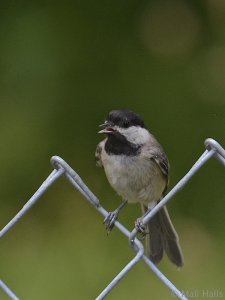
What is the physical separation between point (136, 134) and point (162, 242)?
→ 321 millimetres

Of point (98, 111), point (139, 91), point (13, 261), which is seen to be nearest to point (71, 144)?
point (98, 111)

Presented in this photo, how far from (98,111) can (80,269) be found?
2.03 ft

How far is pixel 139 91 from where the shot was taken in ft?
8.91

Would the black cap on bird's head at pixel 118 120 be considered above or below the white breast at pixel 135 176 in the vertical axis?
above

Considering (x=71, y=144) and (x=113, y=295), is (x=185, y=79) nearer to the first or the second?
(x=71, y=144)

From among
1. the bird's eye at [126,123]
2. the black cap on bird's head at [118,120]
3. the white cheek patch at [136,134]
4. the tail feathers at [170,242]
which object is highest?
the black cap on bird's head at [118,120]

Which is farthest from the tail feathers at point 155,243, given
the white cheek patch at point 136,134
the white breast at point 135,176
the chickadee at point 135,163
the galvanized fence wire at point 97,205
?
the galvanized fence wire at point 97,205

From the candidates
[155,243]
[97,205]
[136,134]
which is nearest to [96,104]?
[136,134]

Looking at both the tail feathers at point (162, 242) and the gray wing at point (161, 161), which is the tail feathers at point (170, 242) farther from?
the gray wing at point (161, 161)

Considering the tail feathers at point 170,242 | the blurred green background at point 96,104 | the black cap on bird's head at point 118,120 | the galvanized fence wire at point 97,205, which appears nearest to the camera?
the galvanized fence wire at point 97,205

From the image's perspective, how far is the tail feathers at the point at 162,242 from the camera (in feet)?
5.98

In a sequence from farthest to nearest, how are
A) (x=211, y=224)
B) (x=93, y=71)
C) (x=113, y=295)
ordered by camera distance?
1. (x=93, y=71)
2. (x=211, y=224)
3. (x=113, y=295)

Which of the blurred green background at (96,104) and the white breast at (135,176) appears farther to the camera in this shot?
the blurred green background at (96,104)

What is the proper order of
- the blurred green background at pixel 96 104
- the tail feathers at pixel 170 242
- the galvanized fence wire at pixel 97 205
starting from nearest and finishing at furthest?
the galvanized fence wire at pixel 97 205 < the tail feathers at pixel 170 242 < the blurred green background at pixel 96 104
